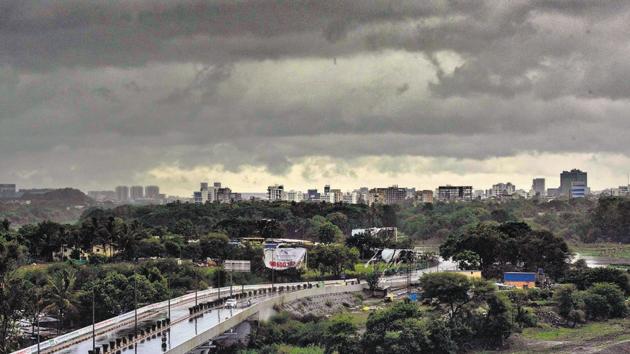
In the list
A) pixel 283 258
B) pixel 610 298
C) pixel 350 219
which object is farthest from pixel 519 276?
pixel 350 219

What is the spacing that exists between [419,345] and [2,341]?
2422 centimetres

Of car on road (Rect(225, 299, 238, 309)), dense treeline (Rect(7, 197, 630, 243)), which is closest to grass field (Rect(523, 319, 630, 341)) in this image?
car on road (Rect(225, 299, 238, 309))

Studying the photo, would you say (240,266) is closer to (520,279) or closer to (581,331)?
(520,279)

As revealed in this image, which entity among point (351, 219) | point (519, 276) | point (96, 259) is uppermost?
point (351, 219)

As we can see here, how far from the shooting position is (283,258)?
8612 centimetres

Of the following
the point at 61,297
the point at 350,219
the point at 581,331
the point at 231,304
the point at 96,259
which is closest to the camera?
the point at 61,297

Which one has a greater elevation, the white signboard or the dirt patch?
the white signboard

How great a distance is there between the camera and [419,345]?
180ft

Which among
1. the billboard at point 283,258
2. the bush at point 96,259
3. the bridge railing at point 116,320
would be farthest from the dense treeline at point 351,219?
the bridge railing at point 116,320

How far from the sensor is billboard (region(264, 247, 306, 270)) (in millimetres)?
85688

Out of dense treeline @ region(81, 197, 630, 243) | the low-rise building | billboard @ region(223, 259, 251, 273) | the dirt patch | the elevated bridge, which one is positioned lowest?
the dirt patch

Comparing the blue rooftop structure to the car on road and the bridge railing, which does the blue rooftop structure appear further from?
the car on road

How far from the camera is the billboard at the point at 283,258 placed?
8569 centimetres

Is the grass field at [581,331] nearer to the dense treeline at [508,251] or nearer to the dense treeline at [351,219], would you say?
the dense treeline at [508,251]
